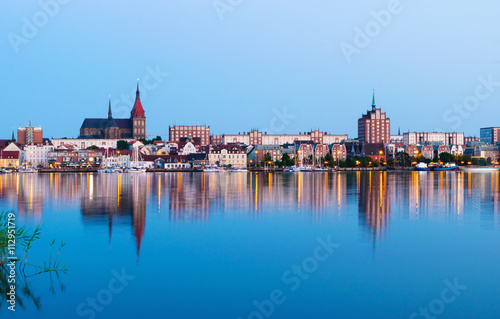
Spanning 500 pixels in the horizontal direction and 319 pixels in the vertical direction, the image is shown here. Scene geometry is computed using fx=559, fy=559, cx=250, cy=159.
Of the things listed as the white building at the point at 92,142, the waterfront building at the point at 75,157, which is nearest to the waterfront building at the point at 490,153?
the white building at the point at 92,142

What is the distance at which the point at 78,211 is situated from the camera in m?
20.6

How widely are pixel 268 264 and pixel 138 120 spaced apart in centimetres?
12657

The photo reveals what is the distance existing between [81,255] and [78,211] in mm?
8724

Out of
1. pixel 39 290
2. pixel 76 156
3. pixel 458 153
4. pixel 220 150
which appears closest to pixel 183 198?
pixel 39 290

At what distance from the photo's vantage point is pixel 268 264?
1142 cm

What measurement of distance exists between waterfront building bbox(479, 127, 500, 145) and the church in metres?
101

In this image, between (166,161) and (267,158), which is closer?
(166,161)

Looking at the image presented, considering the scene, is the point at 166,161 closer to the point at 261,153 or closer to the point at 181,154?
the point at 181,154

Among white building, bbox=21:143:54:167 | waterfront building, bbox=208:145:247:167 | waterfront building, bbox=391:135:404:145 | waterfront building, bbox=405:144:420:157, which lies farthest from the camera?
waterfront building, bbox=391:135:404:145

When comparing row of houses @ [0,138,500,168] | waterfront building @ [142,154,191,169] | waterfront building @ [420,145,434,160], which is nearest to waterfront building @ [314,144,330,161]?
row of houses @ [0,138,500,168]

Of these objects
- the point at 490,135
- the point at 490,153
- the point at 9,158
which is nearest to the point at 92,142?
the point at 9,158

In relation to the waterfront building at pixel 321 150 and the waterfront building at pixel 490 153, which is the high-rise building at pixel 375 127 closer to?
the waterfront building at pixel 490 153

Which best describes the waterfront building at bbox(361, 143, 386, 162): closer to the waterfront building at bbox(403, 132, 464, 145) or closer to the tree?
the tree

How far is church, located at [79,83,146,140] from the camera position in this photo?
134 meters
